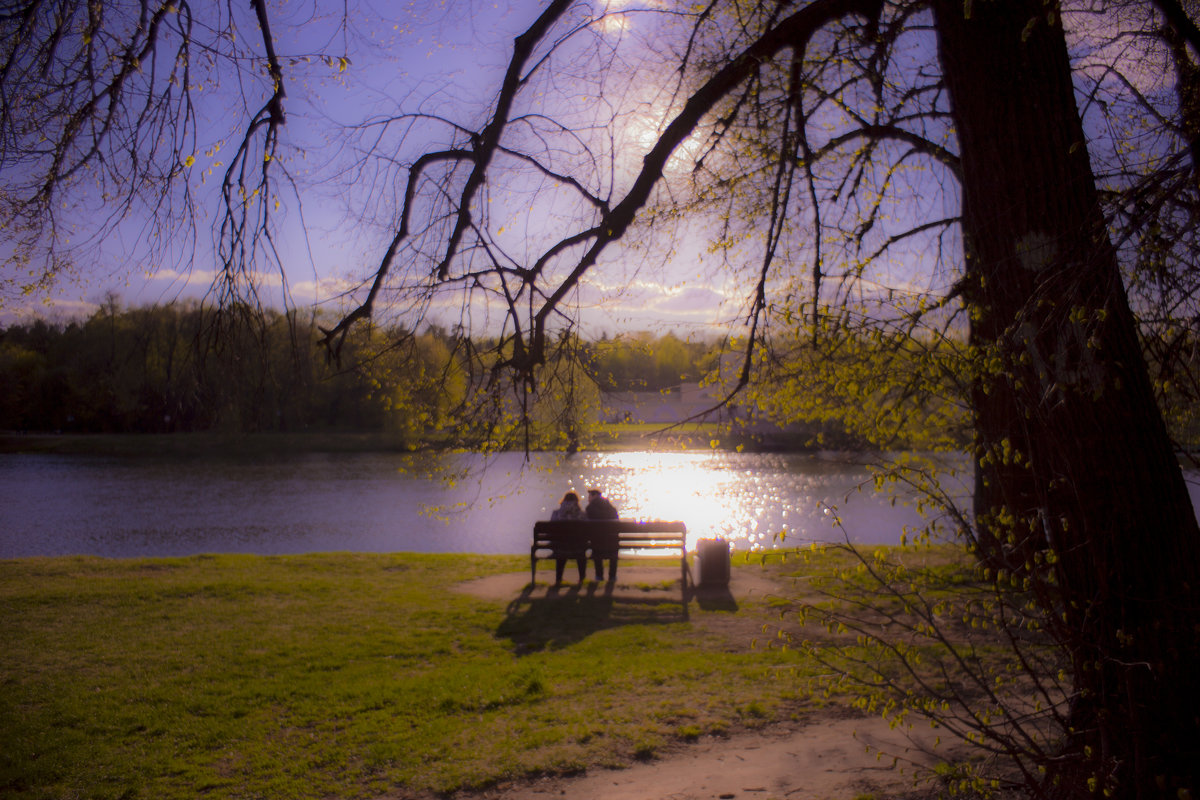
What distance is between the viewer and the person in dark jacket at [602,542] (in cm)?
1119

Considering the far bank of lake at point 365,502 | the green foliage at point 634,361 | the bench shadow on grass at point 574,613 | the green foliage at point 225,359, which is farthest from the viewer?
the far bank of lake at point 365,502

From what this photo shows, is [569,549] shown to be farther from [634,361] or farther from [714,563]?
[634,361]

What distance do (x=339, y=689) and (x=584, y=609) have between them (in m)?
3.73

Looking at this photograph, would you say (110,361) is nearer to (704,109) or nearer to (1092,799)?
(704,109)

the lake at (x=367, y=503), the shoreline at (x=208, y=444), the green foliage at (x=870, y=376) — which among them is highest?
the green foliage at (x=870, y=376)

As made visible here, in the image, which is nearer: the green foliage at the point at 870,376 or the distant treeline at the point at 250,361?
the green foliage at the point at 870,376

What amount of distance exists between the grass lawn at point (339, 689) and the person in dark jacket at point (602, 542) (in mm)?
1555

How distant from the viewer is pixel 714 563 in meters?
10.8

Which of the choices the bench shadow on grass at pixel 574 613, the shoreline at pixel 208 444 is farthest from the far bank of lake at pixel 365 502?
the bench shadow on grass at pixel 574 613

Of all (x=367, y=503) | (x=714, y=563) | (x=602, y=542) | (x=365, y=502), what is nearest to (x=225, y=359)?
(x=602, y=542)

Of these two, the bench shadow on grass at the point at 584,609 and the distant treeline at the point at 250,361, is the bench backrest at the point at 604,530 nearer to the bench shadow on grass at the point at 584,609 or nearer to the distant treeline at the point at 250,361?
the bench shadow on grass at the point at 584,609

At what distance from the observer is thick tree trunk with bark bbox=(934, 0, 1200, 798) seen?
3031 millimetres

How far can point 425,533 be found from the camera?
21.2 metres

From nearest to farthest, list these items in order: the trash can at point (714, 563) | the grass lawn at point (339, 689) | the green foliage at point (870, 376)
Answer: the green foliage at point (870, 376) → the grass lawn at point (339, 689) → the trash can at point (714, 563)
